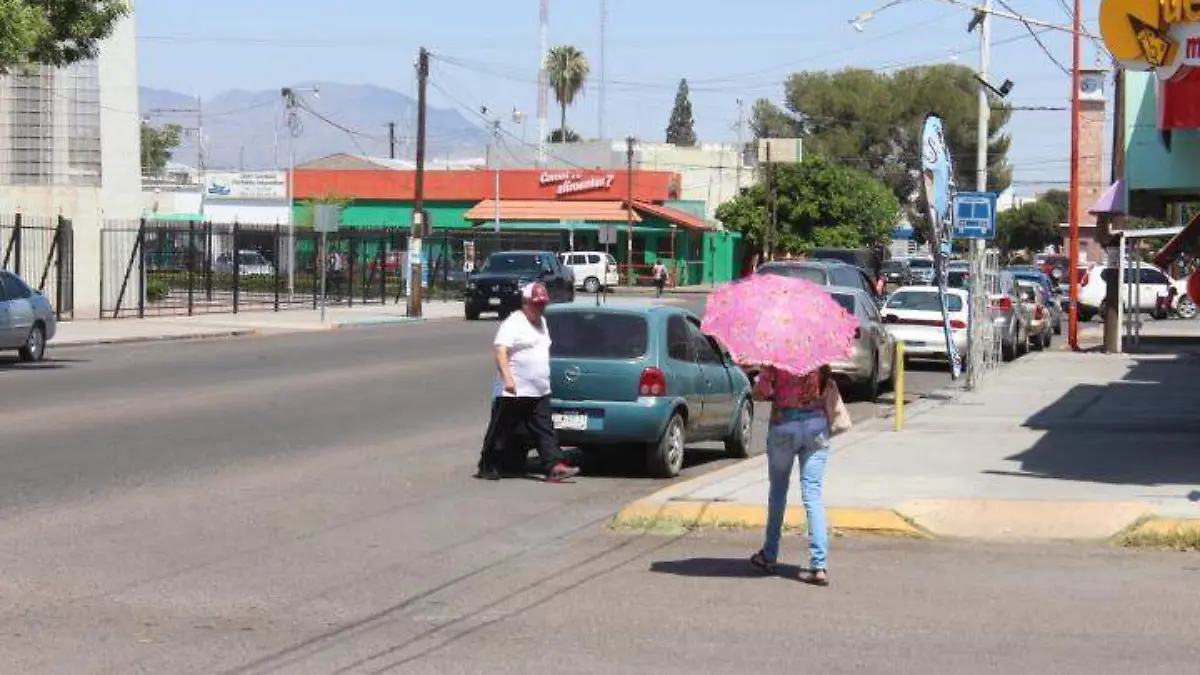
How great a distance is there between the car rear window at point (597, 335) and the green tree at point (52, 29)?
476 inches

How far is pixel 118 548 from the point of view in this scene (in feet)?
35.6

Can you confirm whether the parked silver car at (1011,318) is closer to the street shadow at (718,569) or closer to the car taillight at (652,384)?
the car taillight at (652,384)

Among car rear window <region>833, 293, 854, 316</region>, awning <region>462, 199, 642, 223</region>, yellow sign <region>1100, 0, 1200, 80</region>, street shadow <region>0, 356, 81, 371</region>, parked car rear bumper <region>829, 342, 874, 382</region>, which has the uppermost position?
awning <region>462, 199, 642, 223</region>

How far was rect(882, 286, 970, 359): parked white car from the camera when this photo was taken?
30.3m

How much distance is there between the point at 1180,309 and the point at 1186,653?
50.1 metres

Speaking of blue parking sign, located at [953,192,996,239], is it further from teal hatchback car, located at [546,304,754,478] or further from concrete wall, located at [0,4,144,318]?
concrete wall, located at [0,4,144,318]

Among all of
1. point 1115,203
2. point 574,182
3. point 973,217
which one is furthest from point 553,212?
point 1115,203

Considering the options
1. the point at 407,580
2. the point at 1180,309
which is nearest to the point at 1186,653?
the point at 407,580

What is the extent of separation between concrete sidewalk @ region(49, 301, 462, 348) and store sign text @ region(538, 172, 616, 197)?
31.9 meters

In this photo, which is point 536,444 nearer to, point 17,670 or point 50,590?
point 50,590

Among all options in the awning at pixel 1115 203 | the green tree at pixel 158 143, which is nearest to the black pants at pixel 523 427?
the awning at pixel 1115 203

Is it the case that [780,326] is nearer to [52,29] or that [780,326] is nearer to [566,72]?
[52,29]

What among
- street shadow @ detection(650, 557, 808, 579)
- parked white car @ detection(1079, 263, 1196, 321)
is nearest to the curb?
street shadow @ detection(650, 557, 808, 579)

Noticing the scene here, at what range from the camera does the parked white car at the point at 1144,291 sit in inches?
2007
